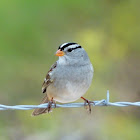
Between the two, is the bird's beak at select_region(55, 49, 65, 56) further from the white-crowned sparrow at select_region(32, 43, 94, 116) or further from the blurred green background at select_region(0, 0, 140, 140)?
the blurred green background at select_region(0, 0, 140, 140)

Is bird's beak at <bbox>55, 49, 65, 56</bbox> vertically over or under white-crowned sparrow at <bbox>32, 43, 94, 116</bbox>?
over

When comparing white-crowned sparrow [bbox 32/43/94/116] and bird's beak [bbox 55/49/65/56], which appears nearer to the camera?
white-crowned sparrow [bbox 32/43/94/116]

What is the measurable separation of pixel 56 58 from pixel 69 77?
2.77 meters

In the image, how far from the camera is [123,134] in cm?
563

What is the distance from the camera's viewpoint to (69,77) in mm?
3906

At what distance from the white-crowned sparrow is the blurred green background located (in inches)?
65.7

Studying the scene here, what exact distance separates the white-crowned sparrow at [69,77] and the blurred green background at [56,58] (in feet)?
5.47

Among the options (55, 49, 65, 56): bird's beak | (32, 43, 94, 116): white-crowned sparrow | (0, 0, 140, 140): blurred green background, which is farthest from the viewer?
(0, 0, 140, 140): blurred green background

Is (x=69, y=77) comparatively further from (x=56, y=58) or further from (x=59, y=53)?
(x=56, y=58)

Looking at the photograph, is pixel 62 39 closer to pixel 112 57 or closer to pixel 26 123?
pixel 112 57

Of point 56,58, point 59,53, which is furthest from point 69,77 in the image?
point 56,58

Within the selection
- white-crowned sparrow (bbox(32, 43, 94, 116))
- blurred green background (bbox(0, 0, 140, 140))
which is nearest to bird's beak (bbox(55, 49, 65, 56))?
white-crowned sparrow (bbox(32, 43, 94, 116))

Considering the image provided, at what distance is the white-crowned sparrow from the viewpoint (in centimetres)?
388

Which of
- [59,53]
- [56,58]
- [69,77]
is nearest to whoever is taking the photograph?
[69,77]
